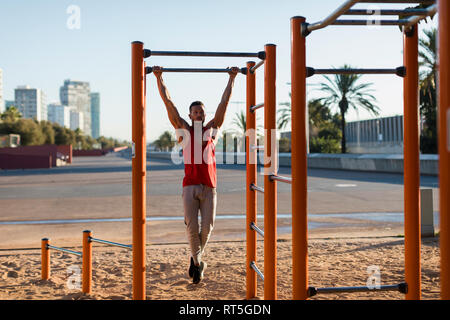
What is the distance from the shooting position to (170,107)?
168 inches

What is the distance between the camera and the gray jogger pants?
421 cm

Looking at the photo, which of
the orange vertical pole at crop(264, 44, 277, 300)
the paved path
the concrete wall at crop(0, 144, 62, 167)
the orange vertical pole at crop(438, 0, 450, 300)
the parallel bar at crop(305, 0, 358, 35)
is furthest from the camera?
the concrete wall at crop(0, 144, 62, 167)

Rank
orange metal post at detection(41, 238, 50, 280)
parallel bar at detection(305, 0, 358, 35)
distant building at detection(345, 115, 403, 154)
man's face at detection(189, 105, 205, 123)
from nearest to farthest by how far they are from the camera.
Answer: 1. parallel bar at detection(305, 0, 358, 35)
2. man's face at detection(189, 105, 205, 123)
3. orange metal post at detection(41, 238, 50, 280)
4. distant building at detection(345, 115, 403, 154)

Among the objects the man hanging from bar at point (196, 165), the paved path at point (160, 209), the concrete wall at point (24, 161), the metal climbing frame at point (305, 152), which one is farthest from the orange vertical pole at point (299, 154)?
the concrete wall at point (24, 161)

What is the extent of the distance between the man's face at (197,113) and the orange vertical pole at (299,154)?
1592mm

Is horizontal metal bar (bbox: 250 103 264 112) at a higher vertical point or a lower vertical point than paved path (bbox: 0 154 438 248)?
higher

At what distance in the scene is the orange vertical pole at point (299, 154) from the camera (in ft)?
9.41

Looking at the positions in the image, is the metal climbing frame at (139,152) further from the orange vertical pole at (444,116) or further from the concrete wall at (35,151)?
the concrete wall at (35,151)

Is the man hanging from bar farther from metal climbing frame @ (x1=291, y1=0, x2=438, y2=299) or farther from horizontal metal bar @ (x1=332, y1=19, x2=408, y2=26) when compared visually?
horizontal metal bar @ (x1=332, y1=19, x2=408, y2=26)

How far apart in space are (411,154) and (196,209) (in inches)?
82.8

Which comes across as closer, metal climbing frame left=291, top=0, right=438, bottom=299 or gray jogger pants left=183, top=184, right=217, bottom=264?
metal climbing frame left=291, top=0, right=438, bottom=299

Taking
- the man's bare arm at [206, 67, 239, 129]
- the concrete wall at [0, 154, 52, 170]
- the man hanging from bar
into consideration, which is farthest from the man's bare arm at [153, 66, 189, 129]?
the concrete wall at [0, 154, 52, 170]
